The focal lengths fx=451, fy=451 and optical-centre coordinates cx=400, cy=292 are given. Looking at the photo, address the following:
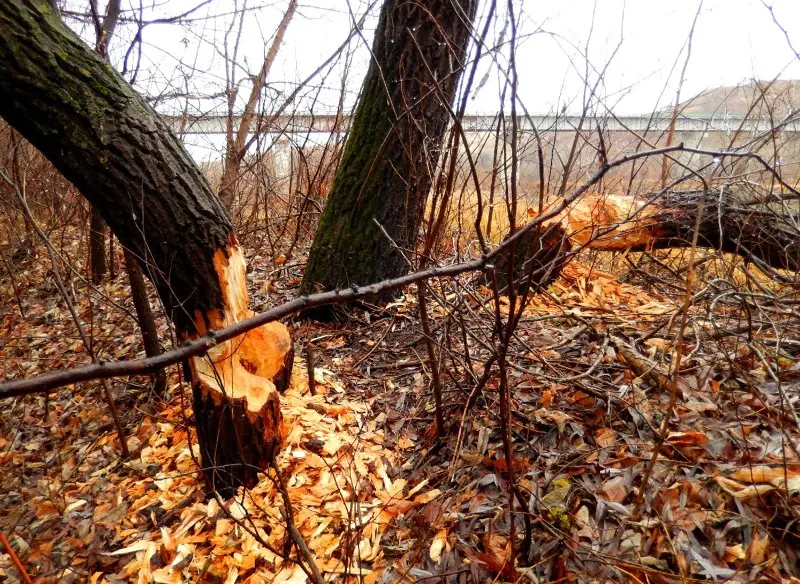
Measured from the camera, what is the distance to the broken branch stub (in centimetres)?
197

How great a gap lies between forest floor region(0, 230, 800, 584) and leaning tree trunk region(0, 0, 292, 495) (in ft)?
0.64

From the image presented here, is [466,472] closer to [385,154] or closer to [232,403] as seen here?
[232,403]

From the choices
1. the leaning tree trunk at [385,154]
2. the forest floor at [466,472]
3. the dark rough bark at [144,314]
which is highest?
the leaning tree trunk at [385,154]

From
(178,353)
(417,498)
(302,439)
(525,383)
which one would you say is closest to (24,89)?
(178,353)

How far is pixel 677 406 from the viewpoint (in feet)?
6.23

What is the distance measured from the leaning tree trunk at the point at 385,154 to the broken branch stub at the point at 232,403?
83cm

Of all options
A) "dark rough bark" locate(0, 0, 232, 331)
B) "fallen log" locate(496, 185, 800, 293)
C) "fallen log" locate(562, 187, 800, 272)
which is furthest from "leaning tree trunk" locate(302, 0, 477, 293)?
"fallen log" locate(562, 187, 800, 272)

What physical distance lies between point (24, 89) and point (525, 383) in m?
2.43

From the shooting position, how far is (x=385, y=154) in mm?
2951

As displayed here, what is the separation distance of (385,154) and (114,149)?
158cm

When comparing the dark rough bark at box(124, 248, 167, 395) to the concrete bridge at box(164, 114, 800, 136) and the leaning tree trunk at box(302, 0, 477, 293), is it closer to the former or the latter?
the leaning tree trunk at box(302, 0, 477, 293)

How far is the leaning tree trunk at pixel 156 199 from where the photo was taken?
171 centimetres

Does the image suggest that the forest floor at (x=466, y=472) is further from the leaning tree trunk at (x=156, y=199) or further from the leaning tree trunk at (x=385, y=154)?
the leaning tree trunk at (x=385, y=154)

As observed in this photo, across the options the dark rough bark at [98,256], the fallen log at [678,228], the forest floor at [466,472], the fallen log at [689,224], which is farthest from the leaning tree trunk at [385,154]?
the dark rough bark at [98,256]
